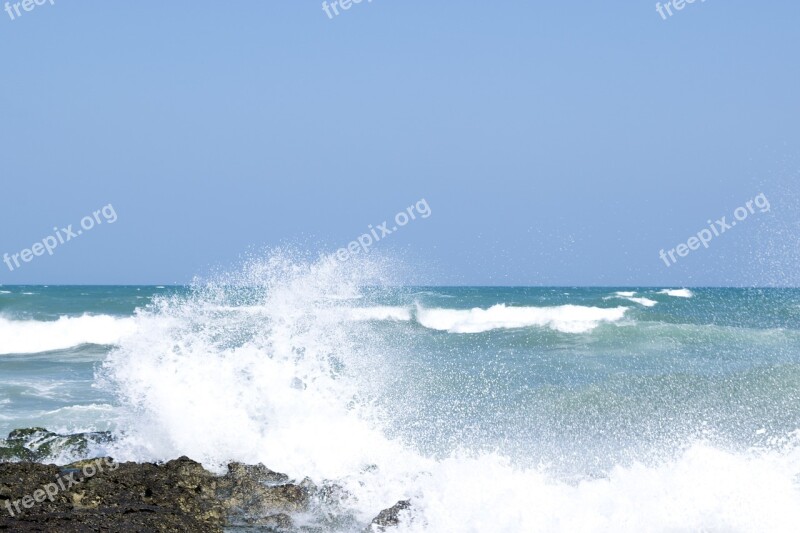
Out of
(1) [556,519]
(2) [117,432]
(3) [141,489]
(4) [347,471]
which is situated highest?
(2) [117,432]

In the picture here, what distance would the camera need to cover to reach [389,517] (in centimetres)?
733

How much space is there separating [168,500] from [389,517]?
1.80m

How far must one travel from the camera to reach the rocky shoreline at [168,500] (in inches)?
263

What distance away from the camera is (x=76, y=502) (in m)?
7.07

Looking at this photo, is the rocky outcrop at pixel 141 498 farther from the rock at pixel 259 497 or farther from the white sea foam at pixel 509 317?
the white sea foam at pixel 509 317

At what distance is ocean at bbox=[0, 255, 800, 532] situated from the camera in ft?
25.0

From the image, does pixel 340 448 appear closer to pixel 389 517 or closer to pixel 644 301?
pixel 389 517

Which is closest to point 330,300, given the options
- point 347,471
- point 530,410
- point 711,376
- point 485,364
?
point 530,410

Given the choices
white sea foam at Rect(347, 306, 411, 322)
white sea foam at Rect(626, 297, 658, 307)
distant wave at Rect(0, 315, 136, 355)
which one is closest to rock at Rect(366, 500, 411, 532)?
white sea foam at Rect(347, 306, 411, 322)

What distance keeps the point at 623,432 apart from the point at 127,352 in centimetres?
658

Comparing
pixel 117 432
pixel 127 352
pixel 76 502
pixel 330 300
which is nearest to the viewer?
pixel 76 502

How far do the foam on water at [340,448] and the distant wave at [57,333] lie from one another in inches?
562

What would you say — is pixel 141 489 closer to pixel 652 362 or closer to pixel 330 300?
pixel 330 300

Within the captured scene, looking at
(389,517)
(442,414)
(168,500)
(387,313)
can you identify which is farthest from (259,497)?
(387,313)
